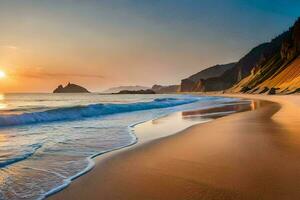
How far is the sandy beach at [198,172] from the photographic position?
473 centimetres

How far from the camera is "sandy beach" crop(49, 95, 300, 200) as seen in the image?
4727mm

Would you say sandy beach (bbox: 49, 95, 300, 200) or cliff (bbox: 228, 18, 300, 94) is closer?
sandy beach (bbox: 49, 95, 300, 200)

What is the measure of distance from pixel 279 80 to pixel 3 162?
106901mm

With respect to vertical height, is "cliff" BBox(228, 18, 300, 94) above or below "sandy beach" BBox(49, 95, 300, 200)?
above

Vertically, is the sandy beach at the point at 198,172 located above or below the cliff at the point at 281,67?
below

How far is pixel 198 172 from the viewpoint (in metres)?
5.92

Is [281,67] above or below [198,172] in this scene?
above

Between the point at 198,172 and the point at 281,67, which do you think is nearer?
the point at 198,172

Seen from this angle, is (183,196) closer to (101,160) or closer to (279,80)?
(101,160)

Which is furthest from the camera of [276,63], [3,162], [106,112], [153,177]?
[276,63]

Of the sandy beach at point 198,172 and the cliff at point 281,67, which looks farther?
the cliff at point 281,67

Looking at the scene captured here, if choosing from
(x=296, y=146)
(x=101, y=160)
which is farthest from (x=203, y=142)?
(x=101, y=160)

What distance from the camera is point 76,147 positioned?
9.41m

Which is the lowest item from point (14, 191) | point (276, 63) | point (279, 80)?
point (14, 191)
